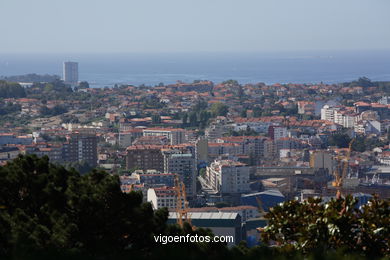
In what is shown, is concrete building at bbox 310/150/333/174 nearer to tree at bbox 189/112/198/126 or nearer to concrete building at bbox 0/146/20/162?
concrete building at bbox 0/146/20/162

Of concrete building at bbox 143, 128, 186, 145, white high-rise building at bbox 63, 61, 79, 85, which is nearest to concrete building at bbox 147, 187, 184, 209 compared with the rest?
concrete building at bbox 143, 128, 186, 145

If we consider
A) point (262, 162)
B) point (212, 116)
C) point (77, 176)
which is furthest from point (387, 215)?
point (212, 116)

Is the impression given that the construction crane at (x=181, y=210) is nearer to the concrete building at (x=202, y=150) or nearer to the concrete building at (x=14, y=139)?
the concrete building at (x=202, y=150)

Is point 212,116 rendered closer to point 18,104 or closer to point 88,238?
point 18,104

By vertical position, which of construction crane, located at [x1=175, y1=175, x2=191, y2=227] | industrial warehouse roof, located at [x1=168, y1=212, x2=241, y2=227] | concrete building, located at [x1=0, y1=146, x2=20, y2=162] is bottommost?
concrete building, located at [x1=0, y1=146, x2=20, y2=162]

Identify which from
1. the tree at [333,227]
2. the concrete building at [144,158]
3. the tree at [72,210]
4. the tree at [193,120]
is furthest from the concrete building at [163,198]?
the tree at [193,120]

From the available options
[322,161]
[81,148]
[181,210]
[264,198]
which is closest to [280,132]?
[322,161]

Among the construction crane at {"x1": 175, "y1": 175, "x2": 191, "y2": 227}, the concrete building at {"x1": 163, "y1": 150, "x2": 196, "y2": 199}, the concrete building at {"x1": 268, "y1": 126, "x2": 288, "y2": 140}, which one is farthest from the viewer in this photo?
the concrete building at {"x1": 268, "y1": 126, "x2": 288, "y2": 140}
